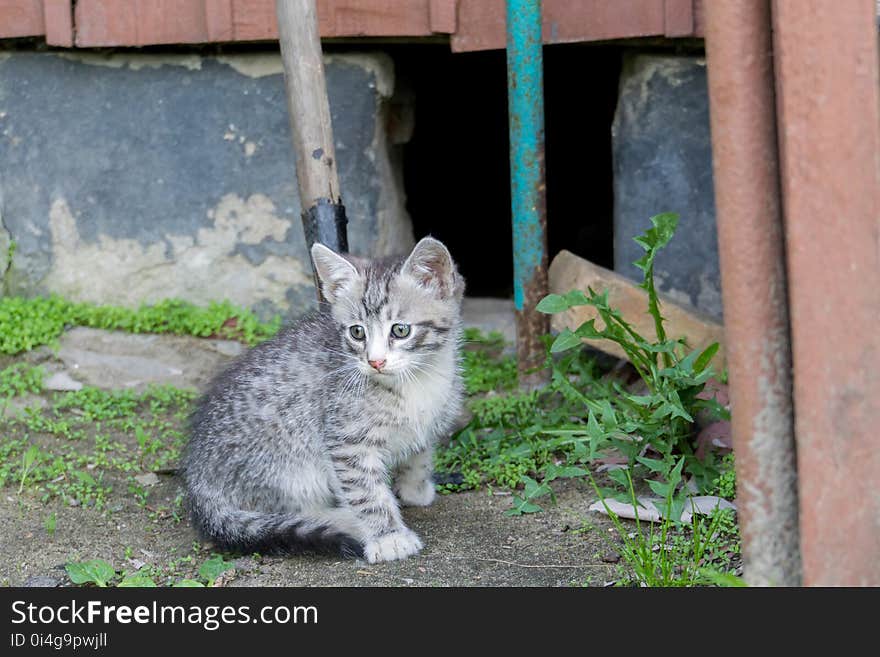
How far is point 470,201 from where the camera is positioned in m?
9.30

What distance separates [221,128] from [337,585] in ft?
10.0

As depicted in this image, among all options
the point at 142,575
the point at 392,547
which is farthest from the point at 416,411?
the point at 142,575

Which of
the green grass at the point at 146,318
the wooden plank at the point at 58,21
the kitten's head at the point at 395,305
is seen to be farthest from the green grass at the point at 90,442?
the wooden plank at the point at 58,21

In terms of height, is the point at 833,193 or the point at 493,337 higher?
the point at 833,193

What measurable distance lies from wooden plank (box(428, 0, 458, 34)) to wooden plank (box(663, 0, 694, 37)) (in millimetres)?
1054

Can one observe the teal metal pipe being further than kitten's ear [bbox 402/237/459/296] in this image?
Yes

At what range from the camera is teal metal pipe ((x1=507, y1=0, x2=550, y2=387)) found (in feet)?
17.5

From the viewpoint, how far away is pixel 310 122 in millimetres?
4918

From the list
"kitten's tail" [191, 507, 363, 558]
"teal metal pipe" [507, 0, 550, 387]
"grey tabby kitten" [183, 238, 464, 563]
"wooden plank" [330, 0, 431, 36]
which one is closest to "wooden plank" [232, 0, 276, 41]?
"wooden plank" [330, 0, 431, 36]

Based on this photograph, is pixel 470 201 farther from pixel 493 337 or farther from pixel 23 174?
pixel 23 174

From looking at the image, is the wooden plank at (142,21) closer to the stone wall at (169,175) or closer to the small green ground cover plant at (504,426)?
the stone wall at (169,175)

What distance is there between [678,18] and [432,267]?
2002 millimetres

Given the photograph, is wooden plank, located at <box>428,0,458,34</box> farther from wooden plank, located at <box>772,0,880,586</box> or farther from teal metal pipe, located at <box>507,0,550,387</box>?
wooden plank, located at <box>772,0,880,586</box>

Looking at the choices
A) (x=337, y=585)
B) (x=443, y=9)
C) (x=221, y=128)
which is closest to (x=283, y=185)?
(x=221, y=128)
